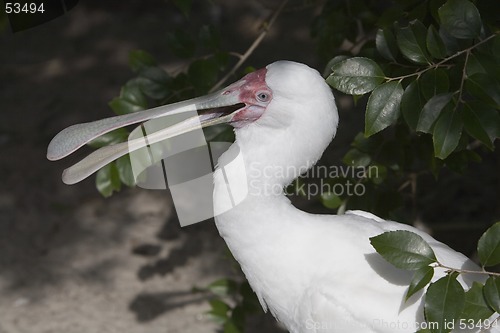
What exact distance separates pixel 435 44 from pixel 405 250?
1.46 ft

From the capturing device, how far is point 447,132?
5.80ft

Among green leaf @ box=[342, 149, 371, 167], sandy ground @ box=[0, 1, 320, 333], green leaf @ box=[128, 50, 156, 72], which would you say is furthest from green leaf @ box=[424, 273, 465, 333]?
sandy ground @ box=[0, 1, 320, 333]

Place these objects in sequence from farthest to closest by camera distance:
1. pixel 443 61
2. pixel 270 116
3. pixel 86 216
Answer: pixel 86 216 < pixel 270 116 < pixel 443 61

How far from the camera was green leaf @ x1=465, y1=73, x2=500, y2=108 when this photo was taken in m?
1.74

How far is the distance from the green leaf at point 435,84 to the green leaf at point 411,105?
17mm

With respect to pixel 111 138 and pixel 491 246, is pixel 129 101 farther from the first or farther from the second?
pixel 491 246

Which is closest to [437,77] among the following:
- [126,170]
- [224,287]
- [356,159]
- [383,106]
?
[383,106]

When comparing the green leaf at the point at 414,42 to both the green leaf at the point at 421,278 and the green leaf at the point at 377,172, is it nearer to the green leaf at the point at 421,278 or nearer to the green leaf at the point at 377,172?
the green leaf at the point at 421,278

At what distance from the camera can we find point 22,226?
3.64 meters

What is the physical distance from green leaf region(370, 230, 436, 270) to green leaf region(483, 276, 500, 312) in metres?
0.11

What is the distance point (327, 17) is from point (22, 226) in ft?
5.65

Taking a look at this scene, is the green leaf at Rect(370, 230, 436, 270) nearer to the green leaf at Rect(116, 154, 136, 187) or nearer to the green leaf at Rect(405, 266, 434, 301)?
the green leaf at Rect(405, 266, 434, 301)

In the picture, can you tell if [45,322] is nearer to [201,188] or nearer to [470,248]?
[201,188]

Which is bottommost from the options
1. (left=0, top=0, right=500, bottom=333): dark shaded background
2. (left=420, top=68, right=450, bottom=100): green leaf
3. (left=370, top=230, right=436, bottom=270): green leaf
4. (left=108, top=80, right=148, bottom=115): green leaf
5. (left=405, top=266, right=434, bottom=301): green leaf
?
(left=0, top=0, right=500, bottom=333): dark shaded background
